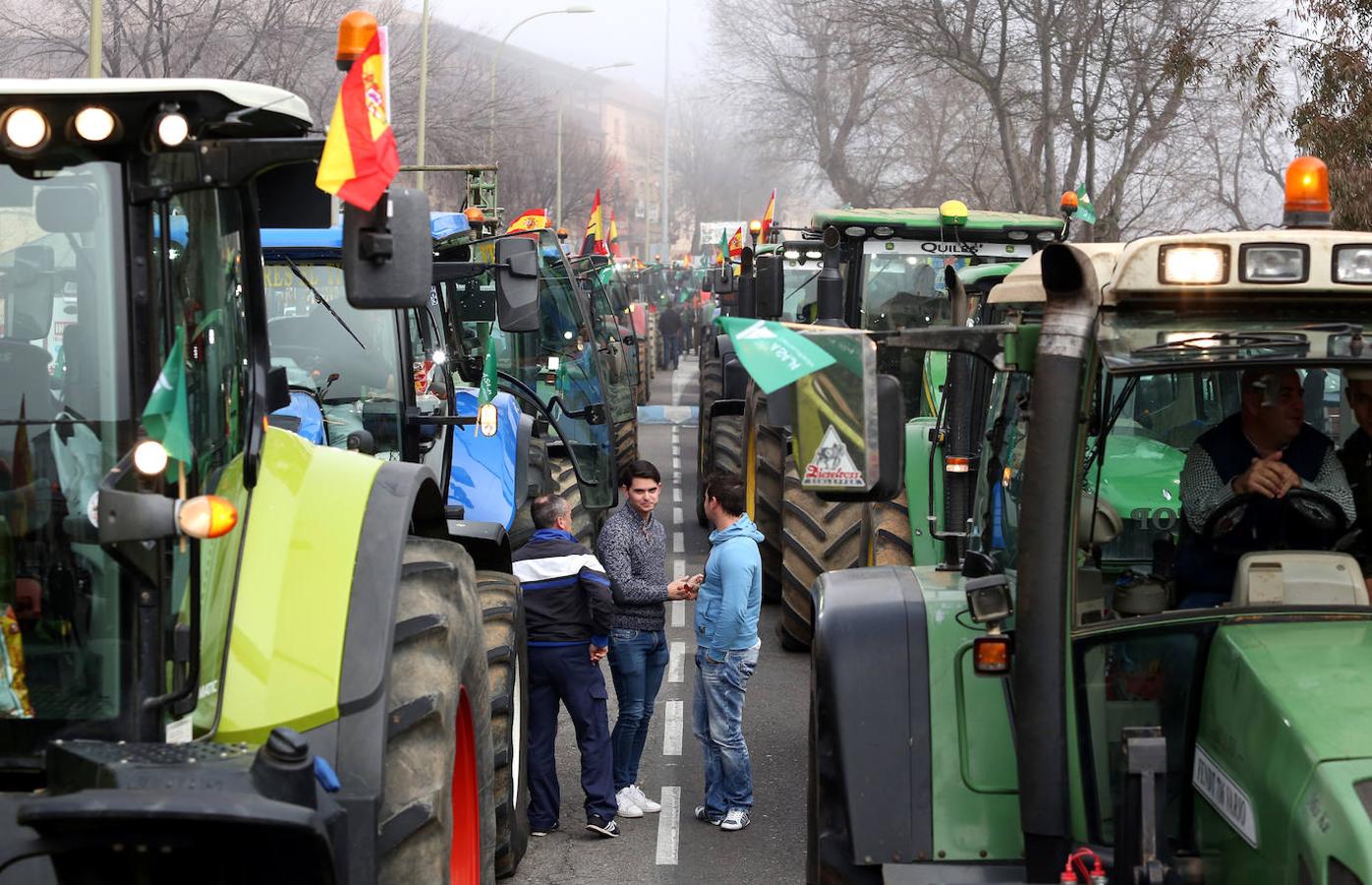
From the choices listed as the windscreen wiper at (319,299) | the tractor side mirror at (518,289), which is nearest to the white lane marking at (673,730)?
the tractor side mirror at (518,289)

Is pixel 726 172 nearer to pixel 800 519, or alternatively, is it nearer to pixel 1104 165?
pixel 1104 165

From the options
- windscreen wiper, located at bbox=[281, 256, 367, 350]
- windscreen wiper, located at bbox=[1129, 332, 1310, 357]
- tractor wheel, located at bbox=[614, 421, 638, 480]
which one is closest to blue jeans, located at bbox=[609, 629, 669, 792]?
windscreen wiper, located at bbox=[281, 256, 367, 350]

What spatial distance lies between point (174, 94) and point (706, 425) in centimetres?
1247

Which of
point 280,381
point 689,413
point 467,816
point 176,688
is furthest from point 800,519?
point 689,413

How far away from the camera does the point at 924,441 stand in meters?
9.37

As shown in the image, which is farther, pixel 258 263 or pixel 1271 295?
pixel 258 263

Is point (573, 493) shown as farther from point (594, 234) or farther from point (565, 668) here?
point (594, 234)

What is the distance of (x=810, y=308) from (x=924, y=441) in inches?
180

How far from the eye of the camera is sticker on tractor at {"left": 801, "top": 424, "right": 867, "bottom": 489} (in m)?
4.07

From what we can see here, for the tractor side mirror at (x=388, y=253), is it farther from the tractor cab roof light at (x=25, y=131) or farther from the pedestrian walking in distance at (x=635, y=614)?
the pedestrian walking in distance at (x=635, y=614)

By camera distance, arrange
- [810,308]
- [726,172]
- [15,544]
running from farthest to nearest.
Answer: [726,172] → [810,308] → [15,544]

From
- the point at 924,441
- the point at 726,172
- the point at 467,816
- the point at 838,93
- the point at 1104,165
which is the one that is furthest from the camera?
the point at 726,172

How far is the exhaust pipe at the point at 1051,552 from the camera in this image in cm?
395

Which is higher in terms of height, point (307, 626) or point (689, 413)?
point (307, 626)
